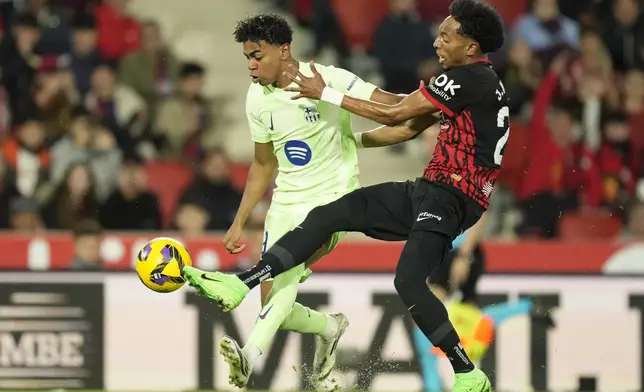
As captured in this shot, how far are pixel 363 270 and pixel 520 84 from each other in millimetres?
3787

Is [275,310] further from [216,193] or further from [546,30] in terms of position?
[546,30]

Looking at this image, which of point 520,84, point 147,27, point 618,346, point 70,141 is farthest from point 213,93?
point 618,346

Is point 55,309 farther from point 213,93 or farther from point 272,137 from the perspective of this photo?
point 213,93

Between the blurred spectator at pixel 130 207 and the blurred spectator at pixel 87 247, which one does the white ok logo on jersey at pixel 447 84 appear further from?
the blurred spectator at pixel 130 207

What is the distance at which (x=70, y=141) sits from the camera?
13352 mm

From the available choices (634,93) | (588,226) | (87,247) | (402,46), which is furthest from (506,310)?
(402,46)

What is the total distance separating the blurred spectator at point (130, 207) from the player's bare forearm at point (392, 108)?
200 inches

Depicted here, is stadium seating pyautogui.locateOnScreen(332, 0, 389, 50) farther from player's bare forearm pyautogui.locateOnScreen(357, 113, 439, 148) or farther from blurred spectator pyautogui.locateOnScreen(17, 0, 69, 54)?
player's bare forearm pyautogui.locateOnScreen(357, 113, 439, 148)

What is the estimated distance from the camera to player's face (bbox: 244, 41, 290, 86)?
316 inches

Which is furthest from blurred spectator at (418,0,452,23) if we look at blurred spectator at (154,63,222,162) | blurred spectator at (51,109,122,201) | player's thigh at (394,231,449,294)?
player's thigh at (394,231,449,294)

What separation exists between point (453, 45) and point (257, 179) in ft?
5.01

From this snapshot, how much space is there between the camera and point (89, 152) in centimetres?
1323

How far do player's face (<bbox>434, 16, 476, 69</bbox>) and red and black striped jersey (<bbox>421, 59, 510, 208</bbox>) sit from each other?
74 mm

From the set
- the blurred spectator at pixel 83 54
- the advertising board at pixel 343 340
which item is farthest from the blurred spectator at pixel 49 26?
the advertising board at pixel 343 340
